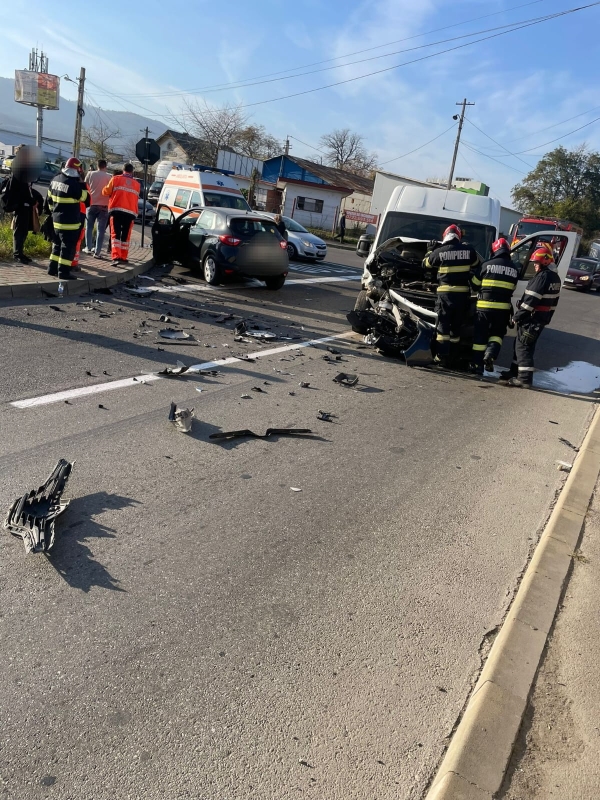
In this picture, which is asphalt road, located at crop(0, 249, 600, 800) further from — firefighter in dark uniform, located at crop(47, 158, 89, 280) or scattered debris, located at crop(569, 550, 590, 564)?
firefighter in dark uniform, located at crop(47, 158, 89, 280)

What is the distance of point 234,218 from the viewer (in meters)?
12.2

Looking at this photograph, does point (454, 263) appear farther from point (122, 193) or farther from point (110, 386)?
point (122, 193)

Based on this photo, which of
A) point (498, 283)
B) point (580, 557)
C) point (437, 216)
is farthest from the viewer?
point (437, 216)

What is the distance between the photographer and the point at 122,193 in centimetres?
1185

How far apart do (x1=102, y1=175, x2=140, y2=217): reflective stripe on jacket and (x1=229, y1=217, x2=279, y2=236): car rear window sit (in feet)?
6.22

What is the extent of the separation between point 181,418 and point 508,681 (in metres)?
3.33

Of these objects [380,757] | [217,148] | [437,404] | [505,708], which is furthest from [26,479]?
[217,148]

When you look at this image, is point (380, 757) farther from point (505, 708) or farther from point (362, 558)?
point (362, 558)

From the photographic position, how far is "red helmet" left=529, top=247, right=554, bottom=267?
802 cm

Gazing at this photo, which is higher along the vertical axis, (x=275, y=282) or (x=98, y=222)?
(x=98, y=222)

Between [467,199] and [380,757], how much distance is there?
9.70 m

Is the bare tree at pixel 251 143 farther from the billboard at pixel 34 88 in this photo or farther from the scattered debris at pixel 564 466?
the scattered debris at pixel 564 466

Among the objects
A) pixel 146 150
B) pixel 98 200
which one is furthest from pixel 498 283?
pixel 146 150

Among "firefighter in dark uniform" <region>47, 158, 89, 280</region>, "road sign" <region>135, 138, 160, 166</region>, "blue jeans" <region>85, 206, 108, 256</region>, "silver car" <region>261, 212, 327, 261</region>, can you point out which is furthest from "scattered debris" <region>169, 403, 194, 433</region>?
"silver car" <region>261, 212, 327, 261</region>
